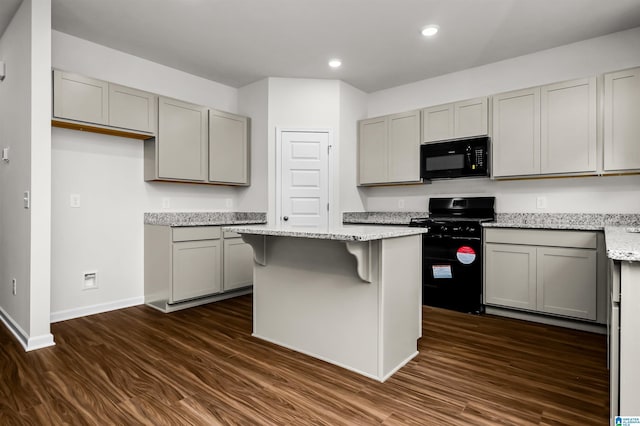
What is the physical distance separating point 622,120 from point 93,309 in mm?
5079

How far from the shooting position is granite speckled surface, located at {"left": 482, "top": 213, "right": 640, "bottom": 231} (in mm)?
3127

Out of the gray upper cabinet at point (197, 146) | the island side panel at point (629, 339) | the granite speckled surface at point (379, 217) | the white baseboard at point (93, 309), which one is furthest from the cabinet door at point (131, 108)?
the island side panel at point (629, 339)

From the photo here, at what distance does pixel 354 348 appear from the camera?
89.4 inches

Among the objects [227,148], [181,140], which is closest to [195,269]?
[181,140]

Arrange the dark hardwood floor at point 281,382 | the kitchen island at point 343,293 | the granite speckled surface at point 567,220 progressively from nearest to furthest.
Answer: the dark hardwood floor at point 281,382, the kitchen island at point 343,293, the granite speckled surface at point 567,220

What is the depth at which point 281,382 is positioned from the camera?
212cm

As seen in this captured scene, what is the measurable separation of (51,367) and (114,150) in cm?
218

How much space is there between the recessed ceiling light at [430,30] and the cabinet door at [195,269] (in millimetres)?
2917

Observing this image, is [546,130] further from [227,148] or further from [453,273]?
[227,148]

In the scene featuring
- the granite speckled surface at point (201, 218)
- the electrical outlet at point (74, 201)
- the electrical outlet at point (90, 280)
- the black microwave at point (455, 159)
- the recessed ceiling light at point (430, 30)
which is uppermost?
the recessed ceiling light at point (430, 30)

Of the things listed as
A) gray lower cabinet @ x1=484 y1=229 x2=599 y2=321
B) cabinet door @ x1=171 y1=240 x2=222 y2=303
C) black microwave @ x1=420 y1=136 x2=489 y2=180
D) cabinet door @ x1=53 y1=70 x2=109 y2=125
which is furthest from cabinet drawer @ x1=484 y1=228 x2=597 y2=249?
cabinet door @ x1=53 y1=70 x2=109 y2=125

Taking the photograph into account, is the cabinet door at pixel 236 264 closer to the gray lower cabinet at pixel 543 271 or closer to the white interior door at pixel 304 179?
the white interior door at pixel 304 179

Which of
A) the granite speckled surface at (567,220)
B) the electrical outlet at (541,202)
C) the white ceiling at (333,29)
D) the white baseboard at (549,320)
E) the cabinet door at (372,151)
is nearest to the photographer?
the white ceiling at (333,29)

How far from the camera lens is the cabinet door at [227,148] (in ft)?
13.9
